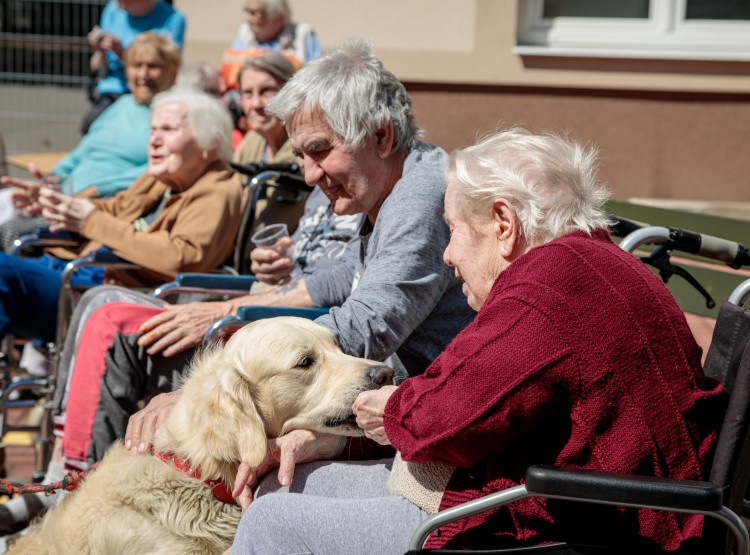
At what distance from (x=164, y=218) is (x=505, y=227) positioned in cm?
274

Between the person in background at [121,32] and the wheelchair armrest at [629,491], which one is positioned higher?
the person in background at [121,32]

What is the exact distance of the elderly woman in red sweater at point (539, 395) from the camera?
2016mm

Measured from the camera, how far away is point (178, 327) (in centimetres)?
359

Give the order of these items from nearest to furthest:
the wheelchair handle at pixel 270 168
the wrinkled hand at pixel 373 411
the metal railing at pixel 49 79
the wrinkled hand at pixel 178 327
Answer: the wrinkled hand at pixel 373 411 → the wrinkled hand at pixel 178 327 → the wheelchair handle at pixel 270 168 → the metal railing at pixel 49 79

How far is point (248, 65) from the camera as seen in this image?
533 cm

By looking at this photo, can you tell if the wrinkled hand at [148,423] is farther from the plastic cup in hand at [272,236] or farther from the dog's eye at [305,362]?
the plastic cup in hand at [272,236]

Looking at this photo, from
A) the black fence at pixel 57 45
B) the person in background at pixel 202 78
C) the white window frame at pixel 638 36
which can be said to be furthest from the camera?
the black fence at pixel 57 45

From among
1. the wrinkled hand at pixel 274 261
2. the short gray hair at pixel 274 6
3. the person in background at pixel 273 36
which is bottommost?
the wrinkled hand at pixel 274 261

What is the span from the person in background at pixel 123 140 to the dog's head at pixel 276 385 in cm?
347

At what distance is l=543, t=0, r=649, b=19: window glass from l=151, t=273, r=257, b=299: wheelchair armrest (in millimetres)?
4836

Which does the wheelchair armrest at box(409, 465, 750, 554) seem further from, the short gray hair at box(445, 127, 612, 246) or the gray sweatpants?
the short gray hair at box(445, 127, 612, 246)

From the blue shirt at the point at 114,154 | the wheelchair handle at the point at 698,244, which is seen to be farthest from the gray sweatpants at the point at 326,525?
the blue shirt at the point at 114,154

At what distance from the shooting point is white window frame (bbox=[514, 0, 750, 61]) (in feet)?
25.3

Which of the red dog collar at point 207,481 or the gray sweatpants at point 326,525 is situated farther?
the red dog collar at point 207,481
